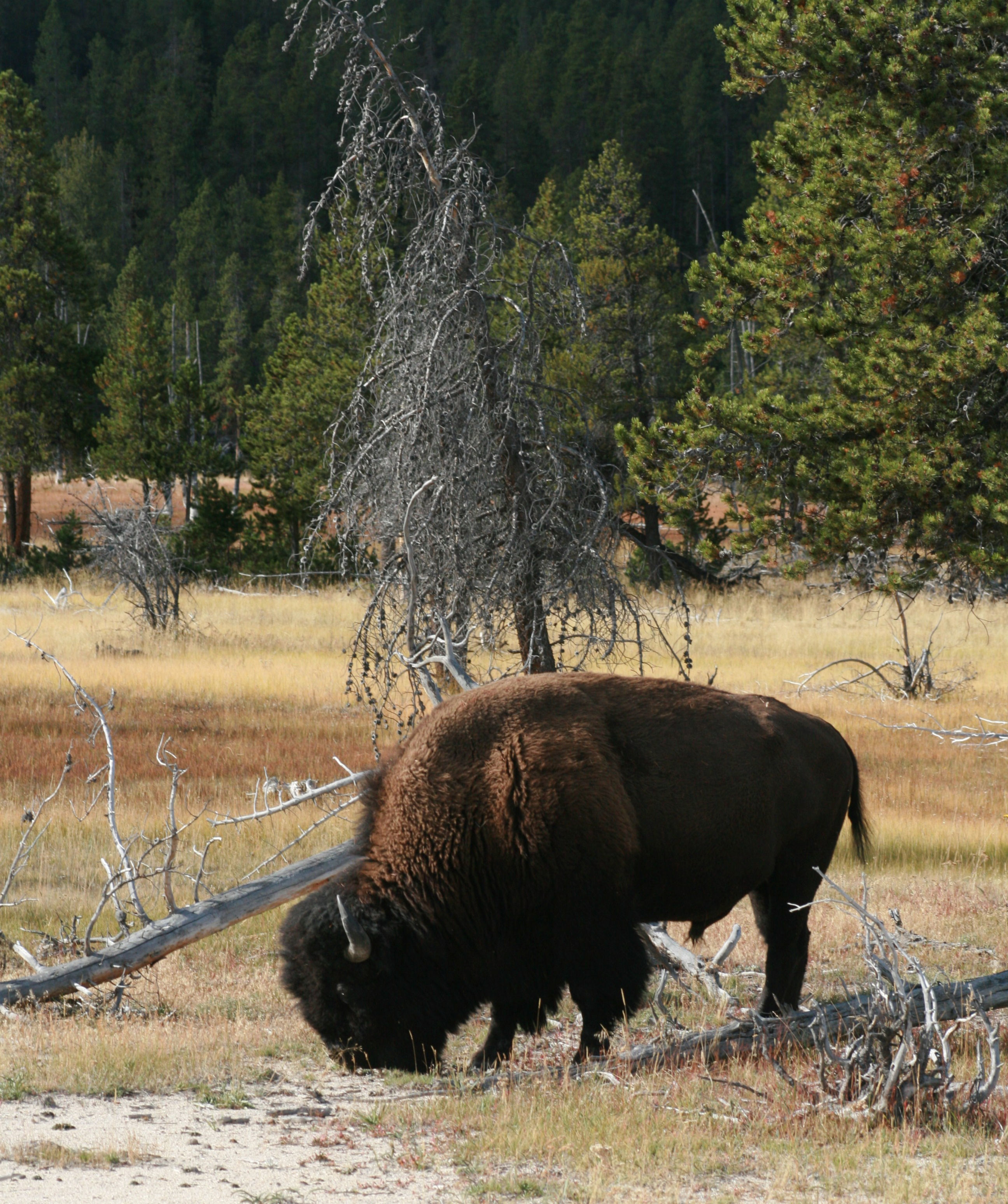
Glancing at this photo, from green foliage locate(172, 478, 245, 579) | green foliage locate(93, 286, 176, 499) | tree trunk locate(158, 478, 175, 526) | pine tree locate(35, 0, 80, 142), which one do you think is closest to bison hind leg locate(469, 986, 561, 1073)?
tree trunk locate(158, 478, 175, 526)

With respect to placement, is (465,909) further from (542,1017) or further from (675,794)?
(675,794)

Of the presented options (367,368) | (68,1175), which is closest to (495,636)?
(367,368)

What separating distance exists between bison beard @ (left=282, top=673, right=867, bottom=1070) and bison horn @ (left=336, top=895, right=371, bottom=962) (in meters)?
0.01

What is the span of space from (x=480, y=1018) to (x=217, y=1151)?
2.50 metres

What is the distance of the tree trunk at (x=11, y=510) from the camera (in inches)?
1475

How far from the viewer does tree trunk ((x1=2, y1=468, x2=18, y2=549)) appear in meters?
37.5

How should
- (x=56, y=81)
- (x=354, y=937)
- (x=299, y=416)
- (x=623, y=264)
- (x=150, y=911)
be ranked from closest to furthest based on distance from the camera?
(x=354, y=937)
(x=150, y=911)
(x=299, y=416)
(x=623, y=264)
(x=56, y=81)

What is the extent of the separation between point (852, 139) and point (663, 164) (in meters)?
62.3

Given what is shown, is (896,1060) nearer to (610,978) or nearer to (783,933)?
(610,978)

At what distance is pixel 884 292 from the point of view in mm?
9742

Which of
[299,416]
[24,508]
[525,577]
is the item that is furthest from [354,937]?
[24,508]

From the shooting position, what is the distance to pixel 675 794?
559 centimetres

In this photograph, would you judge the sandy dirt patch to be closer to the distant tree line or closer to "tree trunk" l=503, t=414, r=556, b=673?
"tree trunk" l=503, t=414, r=556, b=673

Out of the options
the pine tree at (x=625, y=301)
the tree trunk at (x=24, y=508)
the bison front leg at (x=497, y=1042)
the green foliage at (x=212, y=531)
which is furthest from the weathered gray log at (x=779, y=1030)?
the tree trunk at (x=24, y=508)
